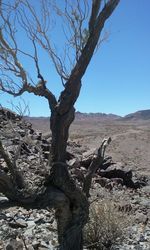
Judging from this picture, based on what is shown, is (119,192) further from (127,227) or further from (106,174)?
(127,227)

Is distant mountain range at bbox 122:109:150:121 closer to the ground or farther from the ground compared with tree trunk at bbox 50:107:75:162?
farther from the ground

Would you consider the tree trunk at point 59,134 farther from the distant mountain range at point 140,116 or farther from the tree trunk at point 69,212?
the distant mountain range at point 140,116

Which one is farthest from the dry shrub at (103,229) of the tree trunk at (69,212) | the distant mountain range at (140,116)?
the distant mountain range at (140,116)

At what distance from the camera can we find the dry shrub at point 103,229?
328 inches

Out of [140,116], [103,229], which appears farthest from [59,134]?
[140,116]

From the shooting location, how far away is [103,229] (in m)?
8.41

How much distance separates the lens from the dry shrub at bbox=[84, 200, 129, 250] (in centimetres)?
834

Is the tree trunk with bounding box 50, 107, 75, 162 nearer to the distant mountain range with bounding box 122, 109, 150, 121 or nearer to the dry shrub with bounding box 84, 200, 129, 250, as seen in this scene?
the dry shrub with bounding box 84, 200, 129, 250

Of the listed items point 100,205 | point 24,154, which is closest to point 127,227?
point 100,205

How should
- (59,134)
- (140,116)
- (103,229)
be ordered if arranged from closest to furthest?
(59,134) < (103,229) < (140,116)

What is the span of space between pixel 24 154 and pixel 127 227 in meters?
6.10

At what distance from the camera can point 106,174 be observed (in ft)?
51.0

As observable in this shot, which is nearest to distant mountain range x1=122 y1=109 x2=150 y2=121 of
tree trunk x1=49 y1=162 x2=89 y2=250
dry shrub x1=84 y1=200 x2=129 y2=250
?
dry shrub x1=84 y1=200 x2=129 y2=250

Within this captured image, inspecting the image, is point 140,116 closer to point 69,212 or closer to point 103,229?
point 103,229
